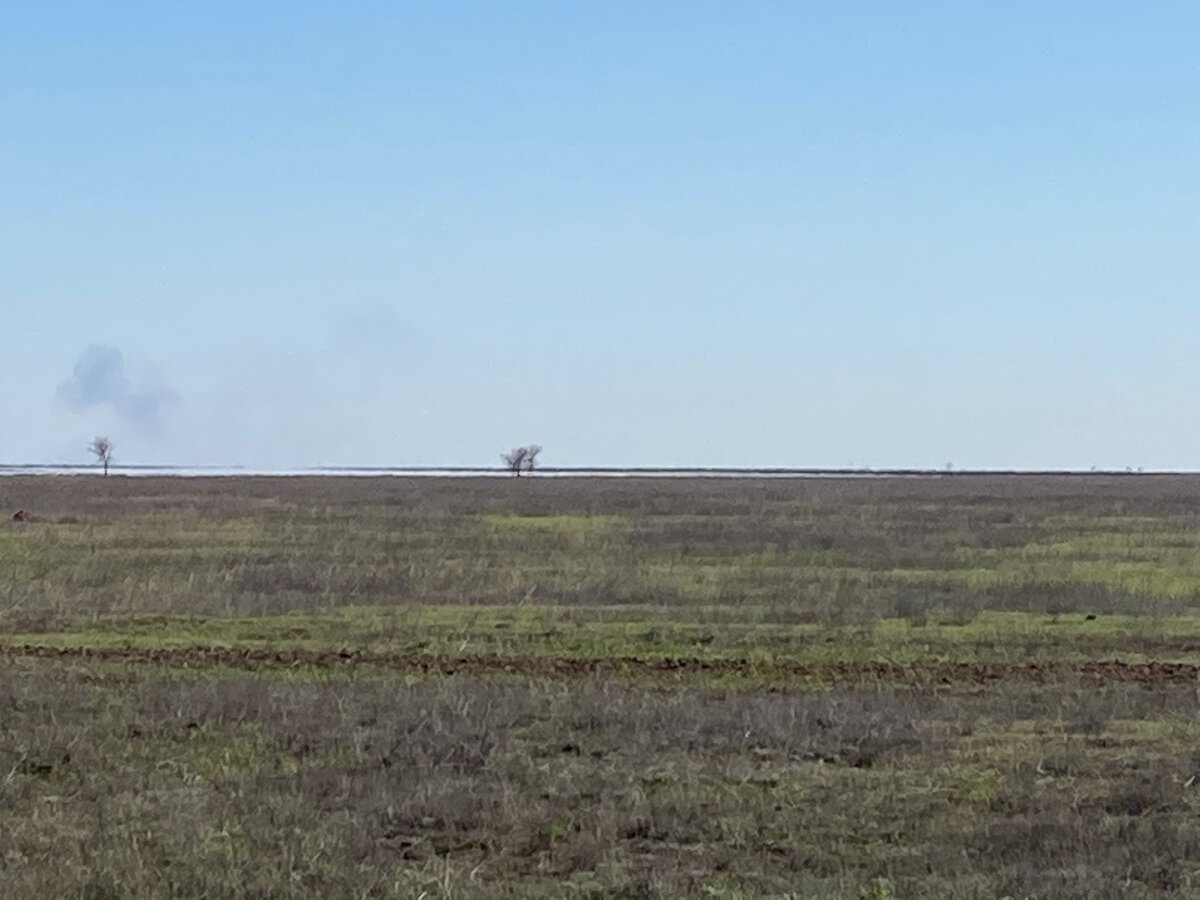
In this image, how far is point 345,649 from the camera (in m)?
21.3

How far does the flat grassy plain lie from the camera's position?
389 inches

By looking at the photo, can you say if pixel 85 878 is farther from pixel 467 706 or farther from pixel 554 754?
pixel 467 706

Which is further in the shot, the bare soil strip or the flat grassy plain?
the bare soil strip

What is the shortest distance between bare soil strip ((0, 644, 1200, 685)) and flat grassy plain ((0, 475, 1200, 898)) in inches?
3.4

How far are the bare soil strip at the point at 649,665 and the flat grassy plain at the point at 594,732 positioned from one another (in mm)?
87

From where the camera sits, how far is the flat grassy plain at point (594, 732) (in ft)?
32.4

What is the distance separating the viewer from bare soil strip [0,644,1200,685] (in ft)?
59.5

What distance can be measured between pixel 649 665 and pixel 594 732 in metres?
5.13

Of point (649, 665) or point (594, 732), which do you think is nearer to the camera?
point (594, 732)

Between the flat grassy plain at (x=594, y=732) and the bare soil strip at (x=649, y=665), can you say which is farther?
the bare soil strip at (x=649, y=665)

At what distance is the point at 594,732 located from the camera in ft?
46.0

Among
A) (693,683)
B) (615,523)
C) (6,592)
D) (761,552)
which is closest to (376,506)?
(615,523)

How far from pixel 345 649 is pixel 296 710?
660cm

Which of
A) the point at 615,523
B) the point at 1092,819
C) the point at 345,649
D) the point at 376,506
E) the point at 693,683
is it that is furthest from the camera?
the point at 376,506
